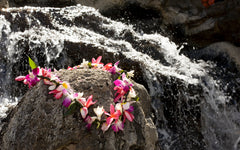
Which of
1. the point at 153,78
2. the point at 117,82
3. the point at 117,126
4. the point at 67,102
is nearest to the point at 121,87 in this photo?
the point at 117,82

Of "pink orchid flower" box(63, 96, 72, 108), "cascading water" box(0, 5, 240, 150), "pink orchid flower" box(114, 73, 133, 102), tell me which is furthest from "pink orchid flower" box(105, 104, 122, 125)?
"cascading water" box(0, 5, 240, 150)

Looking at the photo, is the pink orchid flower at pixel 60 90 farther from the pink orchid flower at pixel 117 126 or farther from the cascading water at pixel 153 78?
the cascading water at pixel 153 78

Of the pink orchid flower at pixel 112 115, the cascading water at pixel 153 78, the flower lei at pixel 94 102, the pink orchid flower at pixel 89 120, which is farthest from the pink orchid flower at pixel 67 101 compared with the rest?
the cascading water at pixel 153 78

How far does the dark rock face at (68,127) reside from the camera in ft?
5.57

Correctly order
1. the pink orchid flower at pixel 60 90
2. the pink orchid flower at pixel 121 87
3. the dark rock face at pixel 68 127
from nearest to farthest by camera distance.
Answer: the dark rock face at pixel 68 127, the pink orchid flower at pixel 60 90, the pink orchid flower at pixel 121 87

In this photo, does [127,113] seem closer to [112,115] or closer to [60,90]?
[112,115]

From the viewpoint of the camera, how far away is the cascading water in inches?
145

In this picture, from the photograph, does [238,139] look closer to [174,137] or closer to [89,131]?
[174,137]

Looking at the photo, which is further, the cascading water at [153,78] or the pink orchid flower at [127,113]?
the cascading water at [153,78]

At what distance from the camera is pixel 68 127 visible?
5.62 ft

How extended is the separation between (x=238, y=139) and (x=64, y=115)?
3529 mm

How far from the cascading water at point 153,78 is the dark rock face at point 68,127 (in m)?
1.58

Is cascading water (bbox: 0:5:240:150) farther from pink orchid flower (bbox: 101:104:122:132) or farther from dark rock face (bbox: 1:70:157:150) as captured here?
pink orchid flower (bbox: 101:104:122:132)

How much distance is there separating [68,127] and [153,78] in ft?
7.27
